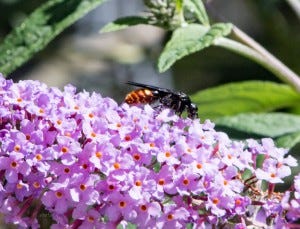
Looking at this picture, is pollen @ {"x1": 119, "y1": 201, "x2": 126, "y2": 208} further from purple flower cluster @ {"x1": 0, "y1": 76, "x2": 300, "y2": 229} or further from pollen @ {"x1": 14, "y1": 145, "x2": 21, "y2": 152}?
pollen @ {"x1": 14, "y1": 145, "x2": 21, "y2": 152}

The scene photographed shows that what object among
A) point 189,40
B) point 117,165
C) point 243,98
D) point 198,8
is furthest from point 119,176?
point 243,98

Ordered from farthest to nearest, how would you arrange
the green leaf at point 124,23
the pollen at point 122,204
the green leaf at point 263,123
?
the green leaf at point 263,123 < the green leaf at point 124,23 < the pollen at point 122,204

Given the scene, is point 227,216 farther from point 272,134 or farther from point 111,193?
point 272,134

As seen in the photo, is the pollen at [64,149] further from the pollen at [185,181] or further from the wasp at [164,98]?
the wasp at [164,98]

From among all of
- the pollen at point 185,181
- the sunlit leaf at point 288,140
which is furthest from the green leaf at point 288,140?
the pollen at point 185,181

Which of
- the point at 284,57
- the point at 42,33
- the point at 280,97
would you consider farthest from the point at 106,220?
the point at 284,57

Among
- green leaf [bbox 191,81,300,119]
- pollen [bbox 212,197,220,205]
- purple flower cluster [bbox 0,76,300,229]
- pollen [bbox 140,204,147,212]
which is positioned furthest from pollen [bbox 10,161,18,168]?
green leaf [bbox 191,81,300,119]
